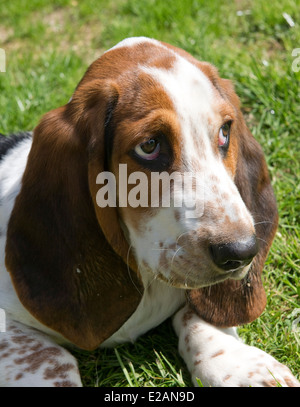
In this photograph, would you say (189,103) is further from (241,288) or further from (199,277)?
(241,288)

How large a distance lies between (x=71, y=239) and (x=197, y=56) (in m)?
3.64

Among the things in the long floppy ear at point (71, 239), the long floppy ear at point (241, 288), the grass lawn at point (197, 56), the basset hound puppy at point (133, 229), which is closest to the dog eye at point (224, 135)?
the basset hound puppy at point (133, 229)

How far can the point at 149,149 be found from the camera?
11.4 ft

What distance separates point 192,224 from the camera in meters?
3.35

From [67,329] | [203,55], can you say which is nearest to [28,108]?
[203,55]

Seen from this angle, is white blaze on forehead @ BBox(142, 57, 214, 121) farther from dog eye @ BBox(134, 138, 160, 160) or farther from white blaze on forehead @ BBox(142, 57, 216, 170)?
dog eye @ BBox(134, 138, 160, 160)

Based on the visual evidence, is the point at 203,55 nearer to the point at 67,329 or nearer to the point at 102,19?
the point at 102,19

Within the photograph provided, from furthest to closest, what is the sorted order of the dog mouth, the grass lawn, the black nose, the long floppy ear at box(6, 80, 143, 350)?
the grass lawn → the long floppy ear at box(6, 80, 143, 350) → the dog mouth → the black nose

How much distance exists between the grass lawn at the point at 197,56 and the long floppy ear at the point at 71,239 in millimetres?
521

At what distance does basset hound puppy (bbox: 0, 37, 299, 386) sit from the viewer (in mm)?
3420

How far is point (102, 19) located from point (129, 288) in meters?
4.79

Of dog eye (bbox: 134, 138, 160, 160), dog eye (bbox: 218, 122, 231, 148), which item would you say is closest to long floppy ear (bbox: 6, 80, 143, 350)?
dog eye (bbox: 134, 138, 160, 160)

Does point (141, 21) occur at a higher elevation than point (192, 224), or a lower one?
higher
